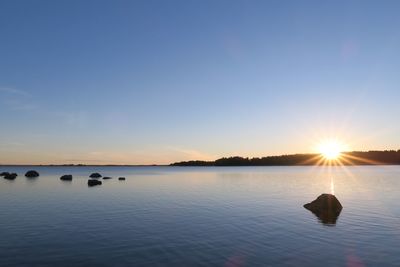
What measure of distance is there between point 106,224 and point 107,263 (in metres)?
13.4

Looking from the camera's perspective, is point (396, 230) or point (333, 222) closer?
point (396, 230)

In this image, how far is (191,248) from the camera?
2325 centimetres

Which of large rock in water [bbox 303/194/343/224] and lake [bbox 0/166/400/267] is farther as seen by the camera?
large rock in water [bbox 303/194/343/224]

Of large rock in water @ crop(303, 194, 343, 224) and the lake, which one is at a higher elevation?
large rock in water @ crop(303, 194, 343, 224)

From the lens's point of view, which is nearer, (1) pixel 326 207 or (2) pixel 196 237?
(2) pixel 196 237

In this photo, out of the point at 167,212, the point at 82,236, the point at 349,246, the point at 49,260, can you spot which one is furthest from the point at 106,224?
the point at 349,246

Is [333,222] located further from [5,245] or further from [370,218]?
[5,245]

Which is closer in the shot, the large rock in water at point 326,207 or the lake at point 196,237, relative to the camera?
the lake at point 196,237

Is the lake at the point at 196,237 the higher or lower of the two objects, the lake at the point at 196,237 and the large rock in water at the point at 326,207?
the lower

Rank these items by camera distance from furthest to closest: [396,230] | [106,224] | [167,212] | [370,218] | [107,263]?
[167,212], [370,218], [106,224], [396,230], [107,263]

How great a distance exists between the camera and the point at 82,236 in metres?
27.0

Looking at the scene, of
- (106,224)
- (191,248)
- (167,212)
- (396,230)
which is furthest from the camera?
(167,212)

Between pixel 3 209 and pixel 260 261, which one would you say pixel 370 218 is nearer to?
pixel 260 261

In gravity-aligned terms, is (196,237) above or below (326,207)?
below
